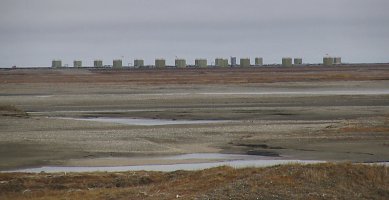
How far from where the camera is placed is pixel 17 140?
2703cm

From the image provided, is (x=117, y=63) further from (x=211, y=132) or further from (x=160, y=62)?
(x=211, y=132)

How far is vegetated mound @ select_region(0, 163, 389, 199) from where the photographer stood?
15.1 metres

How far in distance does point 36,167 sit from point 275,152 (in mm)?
7857

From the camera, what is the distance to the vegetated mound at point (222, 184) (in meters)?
15.1

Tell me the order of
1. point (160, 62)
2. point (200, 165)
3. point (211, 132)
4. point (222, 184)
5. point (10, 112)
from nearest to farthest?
point (222, 184) < point (200, 165) < point (211, 132) < point (10, 112) < point (160, 62)

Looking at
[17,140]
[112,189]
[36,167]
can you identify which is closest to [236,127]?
[17,140]

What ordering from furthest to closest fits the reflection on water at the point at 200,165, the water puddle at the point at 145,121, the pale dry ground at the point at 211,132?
the water puddle at the point at 145,121 < the pale dry ground at the point at 211,132 < the reflection on water at the point at 200,165

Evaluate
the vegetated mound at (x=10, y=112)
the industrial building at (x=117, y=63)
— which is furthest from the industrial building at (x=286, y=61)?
the vegetated mound at (x=10, y=112)

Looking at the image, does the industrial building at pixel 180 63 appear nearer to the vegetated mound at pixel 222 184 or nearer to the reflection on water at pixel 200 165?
the reflection on water at pixel 200 165

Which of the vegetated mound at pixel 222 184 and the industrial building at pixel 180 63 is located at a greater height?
the industrial building at pixel 180 63

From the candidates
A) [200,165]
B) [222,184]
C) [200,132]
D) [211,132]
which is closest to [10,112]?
[200,132]

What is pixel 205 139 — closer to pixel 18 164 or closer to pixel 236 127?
pixel 236 127

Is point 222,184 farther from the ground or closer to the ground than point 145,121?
farther from the ground

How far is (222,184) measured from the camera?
15789 mm
